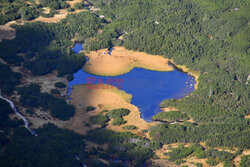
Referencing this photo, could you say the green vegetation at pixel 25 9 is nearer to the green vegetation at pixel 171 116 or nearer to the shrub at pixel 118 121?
the shrub at pixel 118 121

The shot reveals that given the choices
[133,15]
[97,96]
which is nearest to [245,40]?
[133,15]

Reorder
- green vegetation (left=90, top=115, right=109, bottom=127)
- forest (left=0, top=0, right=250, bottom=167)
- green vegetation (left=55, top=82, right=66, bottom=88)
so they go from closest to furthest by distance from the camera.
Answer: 1. forest (left=0, top=0, right=250, bottom=167)
2. green vegetation (left=90, top=115, right=109, bottom=127)
3. green vegetation (left=55, top=82, right=66, bottom=88)

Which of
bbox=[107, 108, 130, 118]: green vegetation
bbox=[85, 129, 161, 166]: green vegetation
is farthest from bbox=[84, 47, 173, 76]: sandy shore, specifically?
bbox=[85, 129, 161, 166]: green vegetation

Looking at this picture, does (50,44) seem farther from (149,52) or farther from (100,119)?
(100,119)

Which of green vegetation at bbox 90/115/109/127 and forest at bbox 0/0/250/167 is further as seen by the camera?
green vegetation at bbox 90/115/109/127

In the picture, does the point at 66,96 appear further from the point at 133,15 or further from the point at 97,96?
the point at 133,15

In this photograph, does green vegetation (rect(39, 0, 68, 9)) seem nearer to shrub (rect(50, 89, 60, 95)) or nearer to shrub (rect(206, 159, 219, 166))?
shrub (rect(50, 89, 60, 95))

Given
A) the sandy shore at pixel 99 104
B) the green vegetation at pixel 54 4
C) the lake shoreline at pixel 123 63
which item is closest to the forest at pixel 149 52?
the green vegetation at pixel 54 4

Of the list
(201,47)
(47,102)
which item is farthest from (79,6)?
(47,102)
